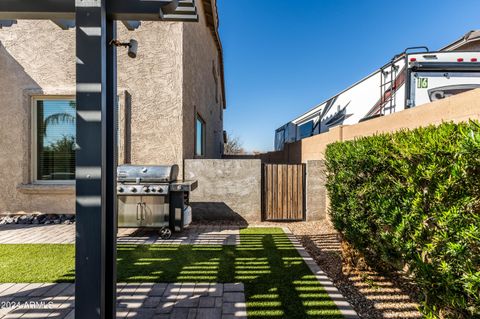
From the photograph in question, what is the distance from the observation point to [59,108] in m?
6.98

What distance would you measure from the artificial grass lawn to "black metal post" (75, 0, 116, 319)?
5.43ft

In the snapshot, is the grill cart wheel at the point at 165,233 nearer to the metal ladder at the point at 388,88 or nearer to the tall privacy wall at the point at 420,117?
the tall privacy wall at the point at 420,117

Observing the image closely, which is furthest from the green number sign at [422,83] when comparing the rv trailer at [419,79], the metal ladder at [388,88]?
the metal ladder at [388,88]

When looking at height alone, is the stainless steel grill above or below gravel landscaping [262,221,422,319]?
above

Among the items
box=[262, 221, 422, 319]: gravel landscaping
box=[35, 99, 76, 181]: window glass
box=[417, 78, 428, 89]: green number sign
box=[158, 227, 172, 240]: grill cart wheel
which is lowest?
box=[262, 221, 422, 319]: gravel landscaping

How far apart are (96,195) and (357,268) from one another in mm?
3809

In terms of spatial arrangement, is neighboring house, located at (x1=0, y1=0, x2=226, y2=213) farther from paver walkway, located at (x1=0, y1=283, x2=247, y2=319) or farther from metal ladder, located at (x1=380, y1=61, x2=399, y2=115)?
metal ladder, located at (x1=380, y1=61, x2=399, y2=115)

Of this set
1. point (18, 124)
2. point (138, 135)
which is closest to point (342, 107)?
point (138, 135)

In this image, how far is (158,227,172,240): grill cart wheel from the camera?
5.65 meters

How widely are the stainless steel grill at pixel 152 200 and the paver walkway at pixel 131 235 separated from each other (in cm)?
31

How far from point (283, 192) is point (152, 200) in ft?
11.8

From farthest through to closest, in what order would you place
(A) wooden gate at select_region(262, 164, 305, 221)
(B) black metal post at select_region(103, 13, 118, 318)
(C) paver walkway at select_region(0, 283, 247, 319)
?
1. (A) wooden gate at select_region(262, 164, 305, 221)
2. (C) paver walkway at select_region(0, 283, 247, 319)
3. (B) black metal post at select_region(103, 13, 118, 318)

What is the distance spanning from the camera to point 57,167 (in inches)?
276

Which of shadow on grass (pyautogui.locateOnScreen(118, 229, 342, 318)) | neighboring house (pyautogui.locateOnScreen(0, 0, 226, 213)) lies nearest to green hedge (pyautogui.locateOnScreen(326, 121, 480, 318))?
shadow on grass (pyautogui.locateOnScreen(118, 229, 342, 318))
